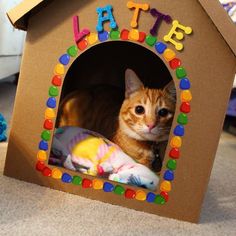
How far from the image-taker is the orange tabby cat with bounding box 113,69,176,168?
3.63 feet

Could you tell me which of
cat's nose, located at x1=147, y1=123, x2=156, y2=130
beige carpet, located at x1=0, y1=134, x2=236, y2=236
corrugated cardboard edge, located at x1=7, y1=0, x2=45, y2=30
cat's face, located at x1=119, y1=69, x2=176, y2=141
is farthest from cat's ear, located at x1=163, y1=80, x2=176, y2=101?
corrugated cardboard edge, located at x1=7, y1=0, x2=45, y2=30

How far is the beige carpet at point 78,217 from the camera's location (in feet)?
2.68

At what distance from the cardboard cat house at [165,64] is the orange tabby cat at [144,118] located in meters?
0.15

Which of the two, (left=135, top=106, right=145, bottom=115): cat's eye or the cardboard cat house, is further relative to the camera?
(left=135, top=106, right=145, bottom=115): cat's eye

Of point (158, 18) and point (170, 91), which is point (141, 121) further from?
point (158, 18)

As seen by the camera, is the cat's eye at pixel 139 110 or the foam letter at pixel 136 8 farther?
the cat's eye at pixel 139 110

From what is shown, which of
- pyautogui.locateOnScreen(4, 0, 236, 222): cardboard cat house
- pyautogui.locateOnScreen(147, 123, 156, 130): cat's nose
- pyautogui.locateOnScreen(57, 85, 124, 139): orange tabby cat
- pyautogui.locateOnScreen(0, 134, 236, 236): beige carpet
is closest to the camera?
pyautogui.locateOnScreen(0, 134, 236, 236): beige carpet

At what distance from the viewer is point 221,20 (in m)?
0.89

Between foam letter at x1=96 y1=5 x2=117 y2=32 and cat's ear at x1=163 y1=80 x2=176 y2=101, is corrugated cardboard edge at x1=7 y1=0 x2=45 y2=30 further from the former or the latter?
cat's ear at x1=163 y1=80 x2=176 y2=101

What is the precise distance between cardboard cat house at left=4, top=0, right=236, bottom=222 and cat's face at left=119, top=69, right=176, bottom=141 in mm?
150

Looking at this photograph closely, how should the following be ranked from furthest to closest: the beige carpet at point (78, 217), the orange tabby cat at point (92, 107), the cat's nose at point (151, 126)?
1. the orange tabby cat at point (92, 107)
2. the cat's nose at point (151, 126)
3. the beige carpet at point (78, 217)

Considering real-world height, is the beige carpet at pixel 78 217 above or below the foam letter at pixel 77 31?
below

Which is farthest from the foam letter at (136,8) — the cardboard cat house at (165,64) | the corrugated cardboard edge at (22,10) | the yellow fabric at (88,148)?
the yellow fabric at (88,148)

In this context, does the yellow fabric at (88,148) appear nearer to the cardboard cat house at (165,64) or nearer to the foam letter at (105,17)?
the cardboard cat house at (165,64)
